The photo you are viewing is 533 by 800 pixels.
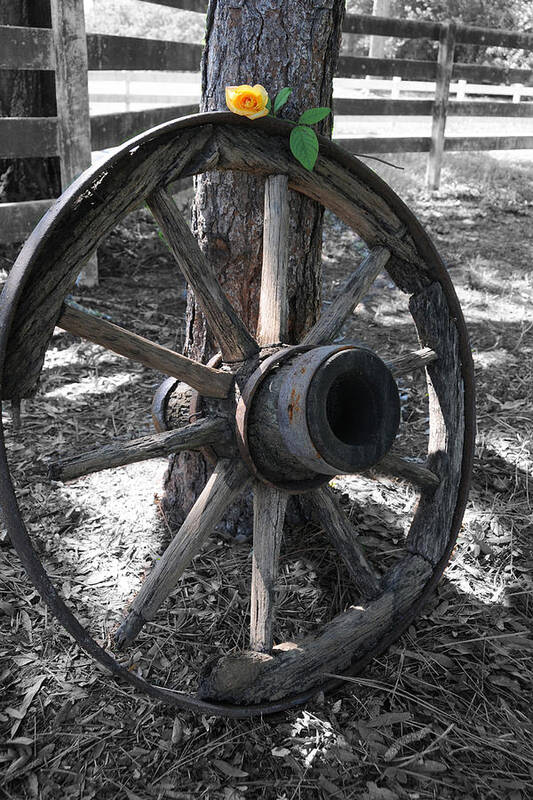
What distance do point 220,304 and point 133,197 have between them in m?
0.37

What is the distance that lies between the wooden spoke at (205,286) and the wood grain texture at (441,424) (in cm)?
60

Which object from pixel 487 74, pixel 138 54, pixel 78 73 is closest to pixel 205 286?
pixel 78 73

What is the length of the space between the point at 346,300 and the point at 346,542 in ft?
2.24

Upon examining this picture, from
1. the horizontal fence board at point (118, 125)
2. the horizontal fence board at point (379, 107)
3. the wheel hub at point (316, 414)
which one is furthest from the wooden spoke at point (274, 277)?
the horizontal fence board at point (379, 107)

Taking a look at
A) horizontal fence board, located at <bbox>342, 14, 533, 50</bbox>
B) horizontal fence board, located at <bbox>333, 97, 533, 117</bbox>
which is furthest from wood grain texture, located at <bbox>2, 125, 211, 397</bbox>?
horizontal fence board, located at <bbox>342, 14, 533, 50</bbox>

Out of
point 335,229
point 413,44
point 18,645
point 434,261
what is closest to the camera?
point 18,645

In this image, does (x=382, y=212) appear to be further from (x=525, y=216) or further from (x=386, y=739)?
(x=525, y=216)

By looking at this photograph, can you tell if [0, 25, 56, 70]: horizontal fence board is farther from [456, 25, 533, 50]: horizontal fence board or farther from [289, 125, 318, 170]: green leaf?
[456, 25, 533, 50]: horizontal fence board

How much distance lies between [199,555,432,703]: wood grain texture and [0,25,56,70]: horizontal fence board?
126 inches

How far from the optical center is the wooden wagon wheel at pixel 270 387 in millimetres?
1451

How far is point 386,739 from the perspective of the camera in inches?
66.6

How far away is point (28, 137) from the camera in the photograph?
378 centimetres

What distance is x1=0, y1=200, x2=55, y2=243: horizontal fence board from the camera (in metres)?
3.78

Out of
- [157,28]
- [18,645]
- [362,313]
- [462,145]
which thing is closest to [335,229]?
[362,313]
